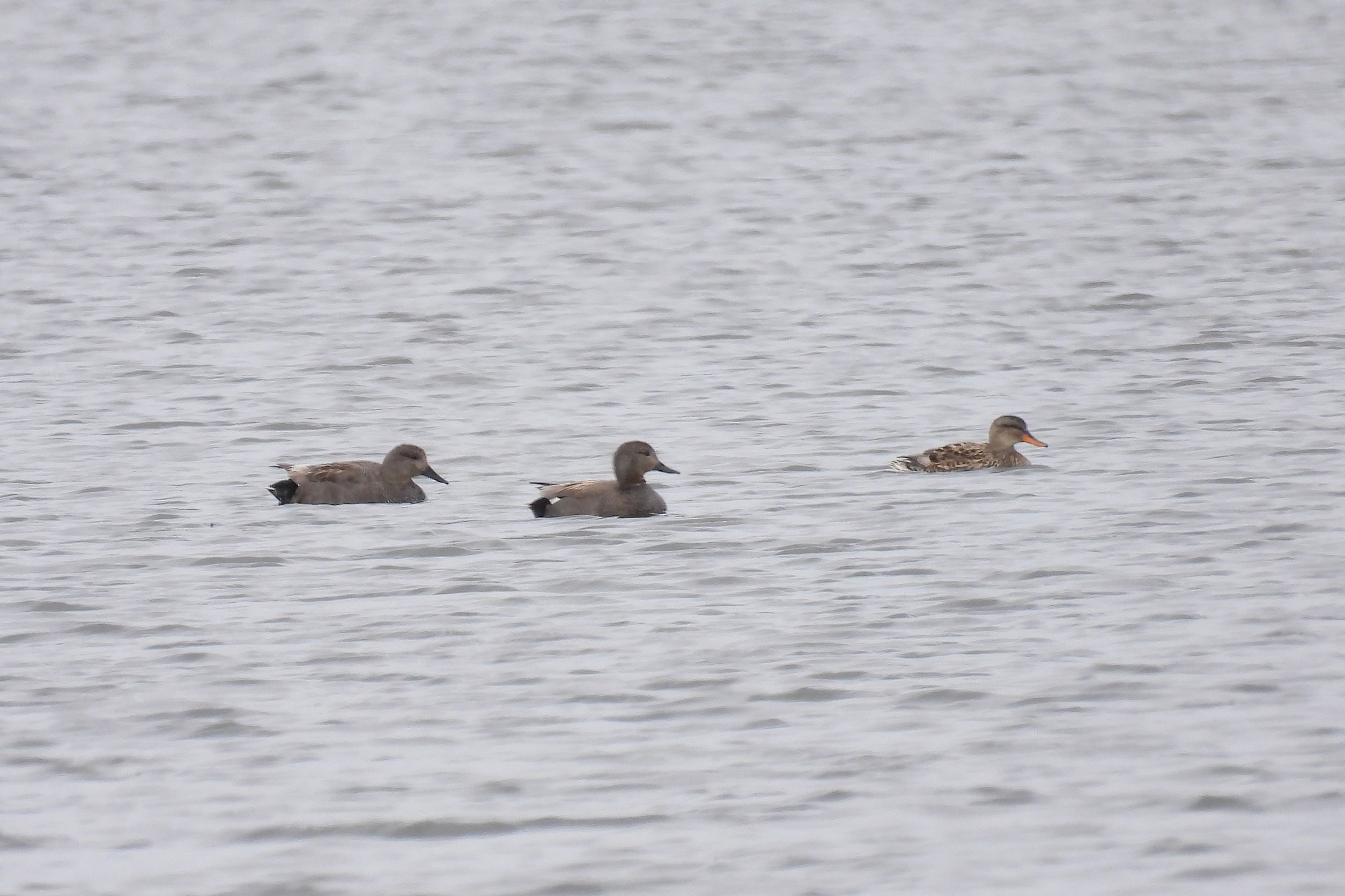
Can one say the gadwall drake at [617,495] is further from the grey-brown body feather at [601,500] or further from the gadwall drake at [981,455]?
the gadwall drake at [981,455]

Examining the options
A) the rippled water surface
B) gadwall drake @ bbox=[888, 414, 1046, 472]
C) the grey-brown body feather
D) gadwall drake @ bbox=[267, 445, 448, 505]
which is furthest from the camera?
gadwall drake @ bbox=[888, 414, 1046, 472]

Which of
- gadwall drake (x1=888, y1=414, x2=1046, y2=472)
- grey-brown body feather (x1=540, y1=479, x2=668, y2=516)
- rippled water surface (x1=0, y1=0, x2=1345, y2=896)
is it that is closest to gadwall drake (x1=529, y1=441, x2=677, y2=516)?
grey-brown body feather (x1=540, y1=479, x2=668, y2=516)

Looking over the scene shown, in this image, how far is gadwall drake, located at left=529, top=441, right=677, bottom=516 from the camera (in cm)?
1248

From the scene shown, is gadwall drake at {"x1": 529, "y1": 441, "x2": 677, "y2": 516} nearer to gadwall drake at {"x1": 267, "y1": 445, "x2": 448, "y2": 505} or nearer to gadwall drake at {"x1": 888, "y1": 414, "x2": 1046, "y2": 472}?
gadwall drake at {"x1": 267, "y1": 445, "x2": 448, "y2": 505}

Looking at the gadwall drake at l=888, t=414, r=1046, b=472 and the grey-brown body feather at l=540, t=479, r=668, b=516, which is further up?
the grey-brown body feather at l=540, t=479, r=668, b=516

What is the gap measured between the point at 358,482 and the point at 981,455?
3543 mm

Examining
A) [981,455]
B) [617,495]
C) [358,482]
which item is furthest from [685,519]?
[981,455]

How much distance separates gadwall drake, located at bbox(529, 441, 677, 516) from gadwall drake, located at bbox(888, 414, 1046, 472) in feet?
5.49

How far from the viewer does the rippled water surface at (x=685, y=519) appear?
763 cm

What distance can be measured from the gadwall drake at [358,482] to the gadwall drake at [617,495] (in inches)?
30.6

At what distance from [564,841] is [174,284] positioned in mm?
15792

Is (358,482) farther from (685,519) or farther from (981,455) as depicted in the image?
(981,455)

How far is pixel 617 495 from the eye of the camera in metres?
12.6

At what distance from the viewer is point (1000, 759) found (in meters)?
8.15
